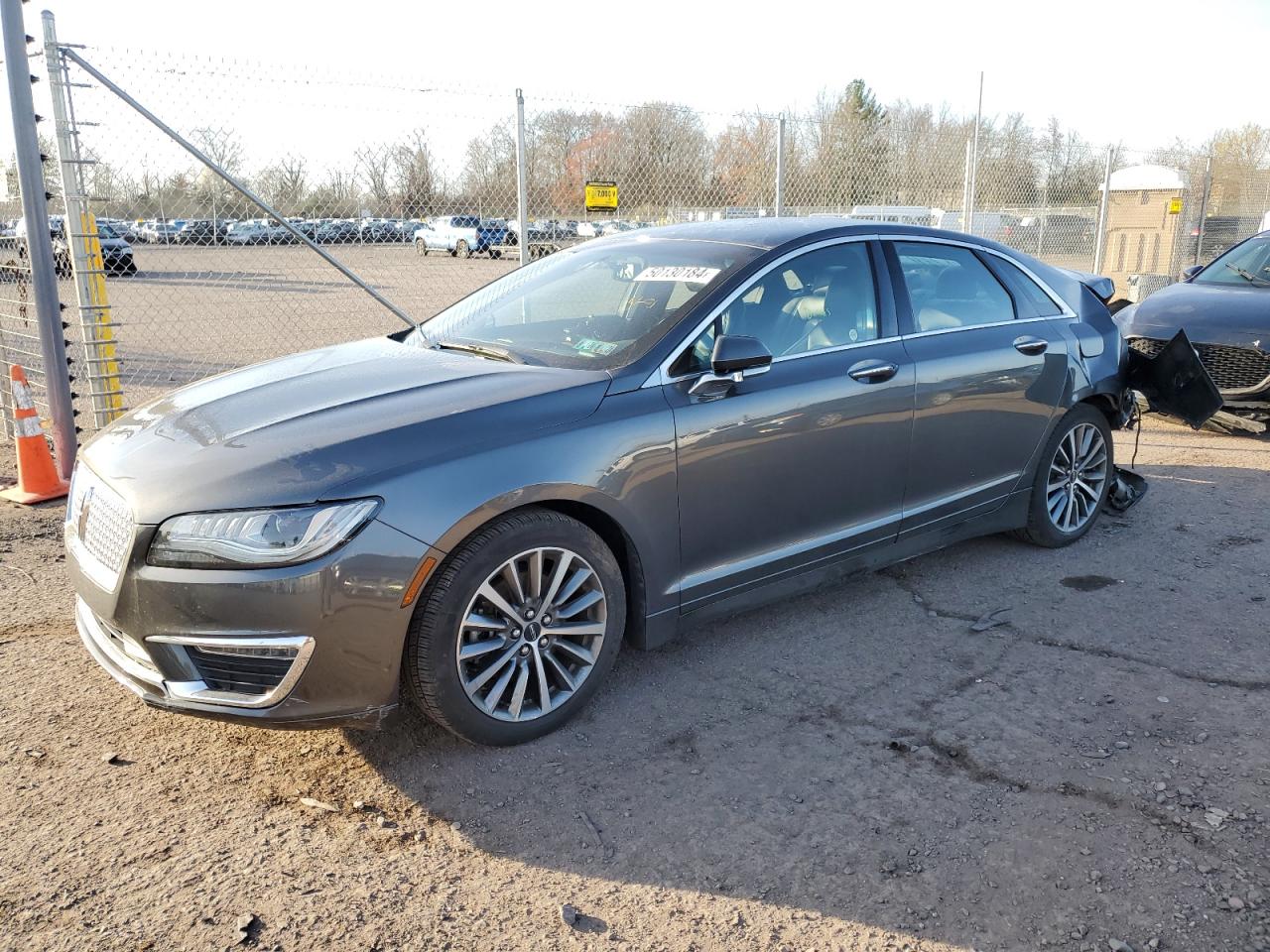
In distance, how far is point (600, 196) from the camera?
844 centimetres

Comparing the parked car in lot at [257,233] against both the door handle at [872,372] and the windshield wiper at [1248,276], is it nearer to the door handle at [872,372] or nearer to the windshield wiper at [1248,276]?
the door handle at [872,372]

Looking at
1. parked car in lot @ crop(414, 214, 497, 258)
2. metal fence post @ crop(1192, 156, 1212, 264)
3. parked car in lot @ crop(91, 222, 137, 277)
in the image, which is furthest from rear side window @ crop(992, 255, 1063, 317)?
metal fence post @ crop(1192, 156, 1212, 264)

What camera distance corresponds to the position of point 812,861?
9.06 feet

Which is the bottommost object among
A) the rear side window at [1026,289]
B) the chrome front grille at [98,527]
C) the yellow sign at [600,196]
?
the chrome front grille at [98,527]

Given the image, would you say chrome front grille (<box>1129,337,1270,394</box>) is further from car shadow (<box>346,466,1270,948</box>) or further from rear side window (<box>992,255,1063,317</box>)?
car shadow (<box>346,466,1270,948</box>)

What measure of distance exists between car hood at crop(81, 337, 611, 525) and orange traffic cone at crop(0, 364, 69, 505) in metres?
2.66

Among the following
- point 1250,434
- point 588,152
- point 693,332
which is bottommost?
point 1250,434

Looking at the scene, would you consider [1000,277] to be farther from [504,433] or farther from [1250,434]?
[1250,434]

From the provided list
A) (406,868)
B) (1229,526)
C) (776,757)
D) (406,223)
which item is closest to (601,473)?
(776,757)

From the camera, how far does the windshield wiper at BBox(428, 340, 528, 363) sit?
3.90 metres

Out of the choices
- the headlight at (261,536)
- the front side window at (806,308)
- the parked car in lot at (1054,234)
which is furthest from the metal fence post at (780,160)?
the headlight at (261,536)

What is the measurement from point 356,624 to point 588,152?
6.61 meters

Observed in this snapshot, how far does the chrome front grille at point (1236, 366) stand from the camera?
7.45 m

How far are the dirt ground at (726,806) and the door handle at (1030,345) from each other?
1328 millimetres
